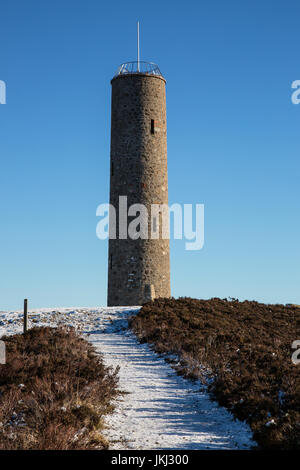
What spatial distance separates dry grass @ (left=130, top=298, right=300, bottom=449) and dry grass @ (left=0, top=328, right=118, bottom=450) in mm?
2645

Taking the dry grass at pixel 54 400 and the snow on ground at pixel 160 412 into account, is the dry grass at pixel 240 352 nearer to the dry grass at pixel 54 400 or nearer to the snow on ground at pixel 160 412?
the snow on ground at pixel 160 412

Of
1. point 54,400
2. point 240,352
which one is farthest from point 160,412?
point 240,352

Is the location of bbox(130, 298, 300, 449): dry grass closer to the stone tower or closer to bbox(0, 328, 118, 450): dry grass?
bbox(0, 328, 118, 450): dry grass

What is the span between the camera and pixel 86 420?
852 centimetres

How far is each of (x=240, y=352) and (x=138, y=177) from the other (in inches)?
776

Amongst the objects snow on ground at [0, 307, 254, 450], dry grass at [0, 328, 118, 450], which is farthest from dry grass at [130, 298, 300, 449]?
dry grass at [0, 328, 118, 450]

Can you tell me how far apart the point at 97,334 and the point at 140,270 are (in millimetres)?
11192

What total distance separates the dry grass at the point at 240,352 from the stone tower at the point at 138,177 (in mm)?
5168

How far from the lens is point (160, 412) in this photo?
10211mm

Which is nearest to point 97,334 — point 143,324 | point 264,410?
point 143,324

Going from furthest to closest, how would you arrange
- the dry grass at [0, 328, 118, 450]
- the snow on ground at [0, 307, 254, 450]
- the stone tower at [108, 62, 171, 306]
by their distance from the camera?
the stone tower at [108, 62, 171, 306]
the snow on ground at [0, 307, 254, 450]
the dry grass at [0, 328, 118, 450]

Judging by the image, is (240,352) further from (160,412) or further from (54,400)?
(54,400)

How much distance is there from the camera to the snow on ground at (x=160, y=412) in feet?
27.6

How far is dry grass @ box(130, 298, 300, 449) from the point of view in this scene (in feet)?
30.9
